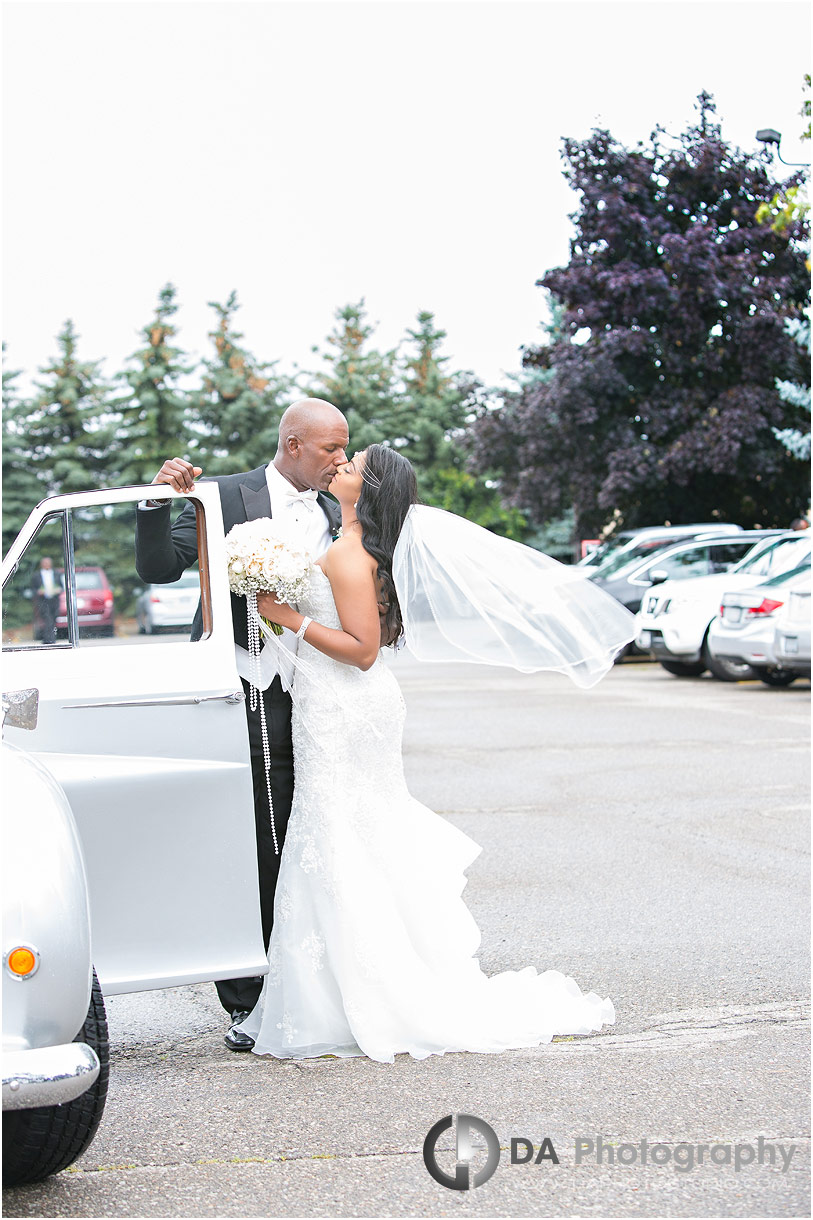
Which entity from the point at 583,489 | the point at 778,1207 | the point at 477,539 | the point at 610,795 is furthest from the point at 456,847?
the point at 583,489

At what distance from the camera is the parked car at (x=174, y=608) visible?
4.39 metres

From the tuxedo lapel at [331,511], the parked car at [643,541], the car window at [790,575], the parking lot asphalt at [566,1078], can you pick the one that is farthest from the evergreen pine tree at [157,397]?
the tuxedo lapel at [331,511]

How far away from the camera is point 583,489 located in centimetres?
2850

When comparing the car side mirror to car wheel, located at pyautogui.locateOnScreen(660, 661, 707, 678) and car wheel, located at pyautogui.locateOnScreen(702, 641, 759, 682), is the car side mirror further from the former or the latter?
car wheel, located at pyautogui.locateOnScreen(660, 661, 707, 678)

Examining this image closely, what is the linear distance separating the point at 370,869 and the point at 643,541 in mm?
18909

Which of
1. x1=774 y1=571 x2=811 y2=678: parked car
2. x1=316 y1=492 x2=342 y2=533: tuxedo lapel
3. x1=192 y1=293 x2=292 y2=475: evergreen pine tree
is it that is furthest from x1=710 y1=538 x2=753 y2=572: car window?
x1=192 y1=293 x2=292 y2=475: evergreen pine tree

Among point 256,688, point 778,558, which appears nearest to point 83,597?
point 256,688

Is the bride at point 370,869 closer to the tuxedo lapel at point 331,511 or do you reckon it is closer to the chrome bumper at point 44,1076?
the tuxedo lapel at point 331,511

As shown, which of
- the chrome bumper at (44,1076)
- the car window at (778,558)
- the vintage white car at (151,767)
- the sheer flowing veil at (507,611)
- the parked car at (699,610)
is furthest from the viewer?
the parked car at (699,610)

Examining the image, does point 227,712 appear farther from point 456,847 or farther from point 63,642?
point 456,847

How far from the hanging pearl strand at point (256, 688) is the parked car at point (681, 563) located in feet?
55.4

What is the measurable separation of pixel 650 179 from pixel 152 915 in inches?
1050

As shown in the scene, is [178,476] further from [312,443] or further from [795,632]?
[795,632]

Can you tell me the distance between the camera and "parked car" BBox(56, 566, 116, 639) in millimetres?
4312
